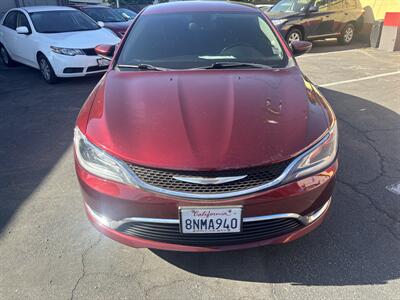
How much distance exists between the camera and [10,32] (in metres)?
8.16

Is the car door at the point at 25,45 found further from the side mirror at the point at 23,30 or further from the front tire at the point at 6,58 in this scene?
the front tire at the point at 6,58

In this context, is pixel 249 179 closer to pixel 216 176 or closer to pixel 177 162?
pixel 216 176

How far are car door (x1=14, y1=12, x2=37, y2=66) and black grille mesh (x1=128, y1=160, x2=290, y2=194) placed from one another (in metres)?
6.37

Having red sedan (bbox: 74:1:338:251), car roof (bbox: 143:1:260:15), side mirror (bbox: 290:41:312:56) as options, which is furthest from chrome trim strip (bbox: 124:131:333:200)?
car roof (bbox: 143:1:260:15)

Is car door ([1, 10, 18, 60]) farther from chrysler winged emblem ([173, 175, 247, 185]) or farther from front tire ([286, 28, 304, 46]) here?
chrysler winged emblem ([173, 175, 247, 185])

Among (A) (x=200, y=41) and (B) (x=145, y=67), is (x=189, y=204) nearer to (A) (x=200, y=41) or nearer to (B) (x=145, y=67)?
(B) (x=145, y=67)

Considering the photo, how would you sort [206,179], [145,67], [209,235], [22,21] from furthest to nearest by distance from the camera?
Answer: [22,21] < [145,67] < [209,235] < [206,179]

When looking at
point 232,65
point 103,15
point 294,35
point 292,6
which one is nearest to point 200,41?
point 232,65

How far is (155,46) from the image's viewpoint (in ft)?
11.0

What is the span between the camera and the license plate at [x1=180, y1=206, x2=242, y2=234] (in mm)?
2014

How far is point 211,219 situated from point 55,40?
6163 millimetres

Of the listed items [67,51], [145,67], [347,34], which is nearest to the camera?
[145,67]

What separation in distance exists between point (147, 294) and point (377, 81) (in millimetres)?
6493

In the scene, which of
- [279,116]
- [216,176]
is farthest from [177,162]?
[279,116]
